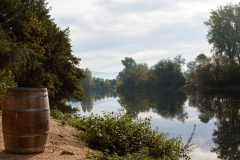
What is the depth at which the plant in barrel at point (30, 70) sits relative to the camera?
455 cm

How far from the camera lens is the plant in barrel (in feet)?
14.9

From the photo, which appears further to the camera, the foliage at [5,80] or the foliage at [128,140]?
the foliage at [5,80]

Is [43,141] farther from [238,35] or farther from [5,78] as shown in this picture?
[238,35]

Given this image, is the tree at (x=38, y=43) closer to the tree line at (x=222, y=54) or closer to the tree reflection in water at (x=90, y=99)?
the tree reflection in water at (x=90, y=99)

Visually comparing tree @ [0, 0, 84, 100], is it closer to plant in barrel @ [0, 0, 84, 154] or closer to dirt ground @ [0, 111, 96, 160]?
plant in barrel @ [0, 0, 84, 154]

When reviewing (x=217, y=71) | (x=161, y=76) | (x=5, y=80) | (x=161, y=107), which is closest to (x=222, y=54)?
(x=217, y=71)

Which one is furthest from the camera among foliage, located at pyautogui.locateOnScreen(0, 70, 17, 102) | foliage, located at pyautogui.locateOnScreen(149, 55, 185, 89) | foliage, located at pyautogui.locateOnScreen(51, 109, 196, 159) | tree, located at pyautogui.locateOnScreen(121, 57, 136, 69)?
tree, located at pyautogui.locateOnScreen(121, 57, 136, 69)

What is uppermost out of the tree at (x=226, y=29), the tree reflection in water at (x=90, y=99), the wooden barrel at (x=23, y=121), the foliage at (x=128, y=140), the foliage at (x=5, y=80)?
the tree at (x=226, y=29)

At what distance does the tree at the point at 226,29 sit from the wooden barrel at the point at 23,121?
41057mm

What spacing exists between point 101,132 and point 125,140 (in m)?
0.71

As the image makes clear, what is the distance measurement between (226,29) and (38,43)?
34.5 metres

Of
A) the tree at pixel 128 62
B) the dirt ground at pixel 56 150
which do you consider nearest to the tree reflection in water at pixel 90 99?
the dirt ground at pixel 56 150

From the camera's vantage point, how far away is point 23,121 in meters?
4.53

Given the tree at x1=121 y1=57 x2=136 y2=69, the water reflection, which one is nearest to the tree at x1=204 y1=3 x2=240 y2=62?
the water reflection
